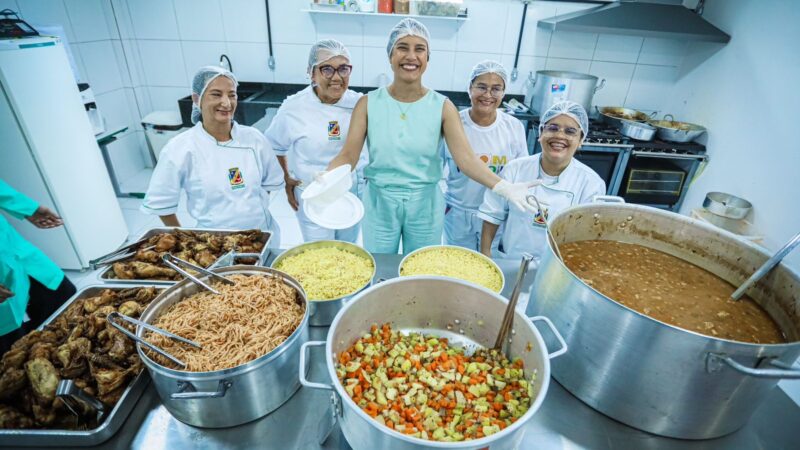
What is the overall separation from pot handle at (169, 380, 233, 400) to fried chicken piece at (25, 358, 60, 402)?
0.36 meters

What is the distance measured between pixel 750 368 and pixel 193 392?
4.32ft

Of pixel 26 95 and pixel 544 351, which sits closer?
Result: pixel 544 351

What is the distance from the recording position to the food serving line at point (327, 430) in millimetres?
1064

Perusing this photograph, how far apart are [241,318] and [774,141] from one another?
185 inches

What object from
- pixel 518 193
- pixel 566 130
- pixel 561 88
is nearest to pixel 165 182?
pixel 518 193

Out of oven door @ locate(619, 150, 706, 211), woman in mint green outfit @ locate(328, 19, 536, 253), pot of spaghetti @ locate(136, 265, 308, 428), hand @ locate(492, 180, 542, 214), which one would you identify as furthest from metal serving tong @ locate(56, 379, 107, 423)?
oven door @ locate(619, 150, 706, 211)

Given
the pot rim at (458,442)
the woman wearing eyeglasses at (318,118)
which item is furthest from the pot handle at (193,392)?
the woman wearing eyeglasses at (318,118)

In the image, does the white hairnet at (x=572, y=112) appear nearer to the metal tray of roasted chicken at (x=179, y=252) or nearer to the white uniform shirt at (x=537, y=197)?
the white uniform shirt at (x=537, y=197)

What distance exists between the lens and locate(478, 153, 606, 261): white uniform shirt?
7.04ft

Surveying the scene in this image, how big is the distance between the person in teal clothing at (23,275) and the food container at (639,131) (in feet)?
16.7

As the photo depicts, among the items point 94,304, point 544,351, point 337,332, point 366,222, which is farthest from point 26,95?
point 544,351

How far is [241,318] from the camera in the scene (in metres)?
1.24

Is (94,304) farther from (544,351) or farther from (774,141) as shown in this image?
(774,141)

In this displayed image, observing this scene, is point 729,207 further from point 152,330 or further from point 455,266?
point 152,330
